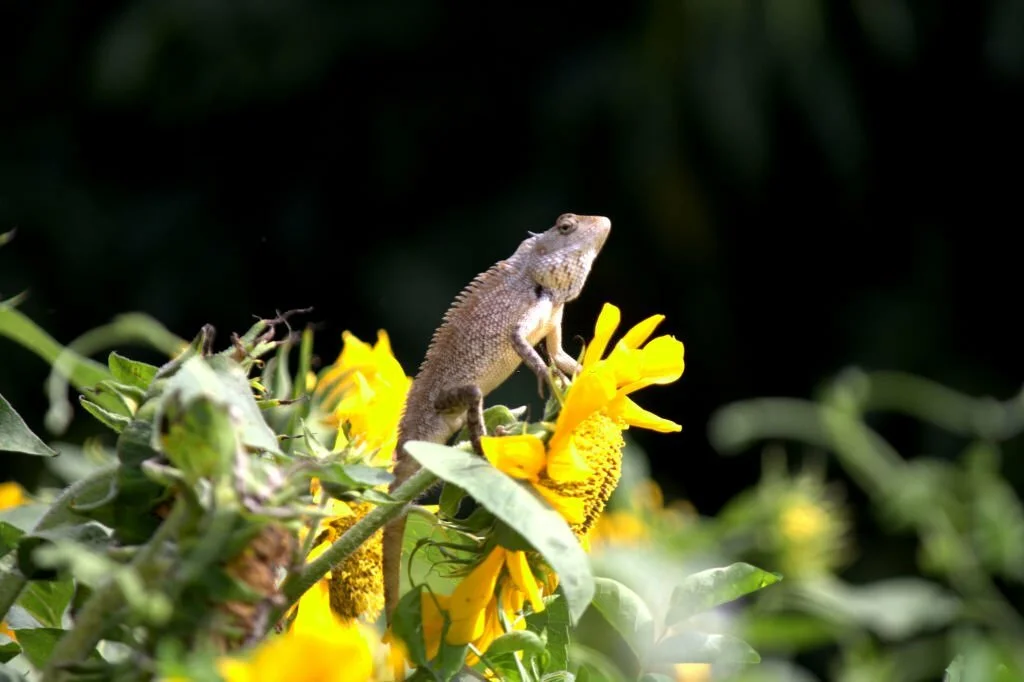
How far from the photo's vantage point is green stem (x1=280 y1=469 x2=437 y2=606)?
0.37 metres

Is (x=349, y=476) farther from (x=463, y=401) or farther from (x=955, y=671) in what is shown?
(x=463, y=401)

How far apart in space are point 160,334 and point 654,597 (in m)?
0.25

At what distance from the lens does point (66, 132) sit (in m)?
3.43

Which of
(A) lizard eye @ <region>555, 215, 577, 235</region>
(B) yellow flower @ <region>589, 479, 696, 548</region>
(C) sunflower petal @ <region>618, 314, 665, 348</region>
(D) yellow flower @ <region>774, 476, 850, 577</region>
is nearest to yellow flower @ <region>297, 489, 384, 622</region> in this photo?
(C) sunflower petal @ <region>618, 314, 665, 348</region>

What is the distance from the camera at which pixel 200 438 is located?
30cm

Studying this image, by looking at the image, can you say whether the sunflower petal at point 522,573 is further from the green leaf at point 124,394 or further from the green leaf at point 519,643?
the green leaf at point 124,394

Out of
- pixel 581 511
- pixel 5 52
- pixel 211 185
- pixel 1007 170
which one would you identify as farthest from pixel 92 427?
pixel 581 511

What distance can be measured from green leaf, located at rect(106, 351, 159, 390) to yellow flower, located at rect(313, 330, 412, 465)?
11cm

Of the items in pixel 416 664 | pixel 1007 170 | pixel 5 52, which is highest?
pixel 416 664

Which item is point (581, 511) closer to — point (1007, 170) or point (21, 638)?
point (21, 638)

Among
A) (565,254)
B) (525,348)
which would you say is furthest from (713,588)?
(565,254)

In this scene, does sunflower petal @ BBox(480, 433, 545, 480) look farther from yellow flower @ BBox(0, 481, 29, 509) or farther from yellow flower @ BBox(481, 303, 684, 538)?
yellow flower @ BBox(0, 481, 29, 509)

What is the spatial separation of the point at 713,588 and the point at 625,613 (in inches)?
1.2

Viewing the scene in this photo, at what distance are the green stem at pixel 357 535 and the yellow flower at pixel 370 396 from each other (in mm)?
115
